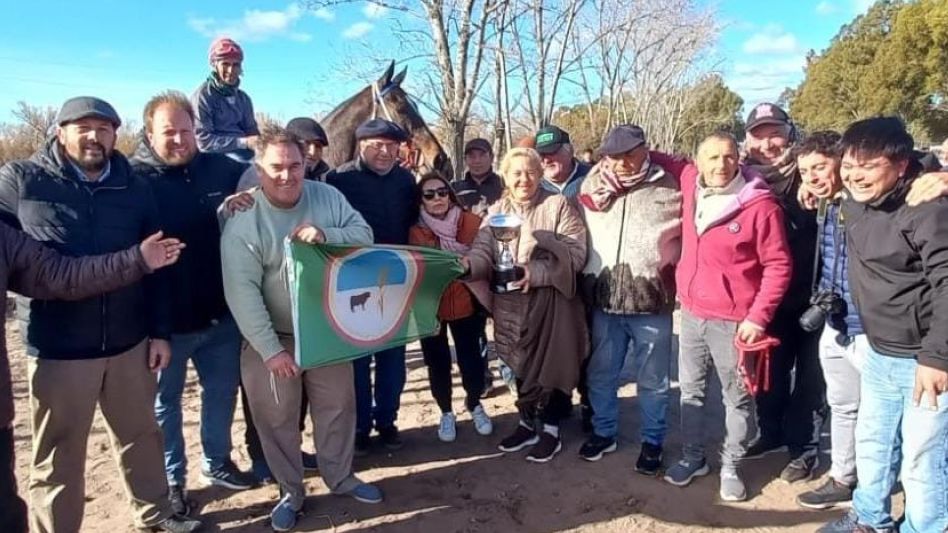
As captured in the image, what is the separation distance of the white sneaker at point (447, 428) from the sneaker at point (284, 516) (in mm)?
1280

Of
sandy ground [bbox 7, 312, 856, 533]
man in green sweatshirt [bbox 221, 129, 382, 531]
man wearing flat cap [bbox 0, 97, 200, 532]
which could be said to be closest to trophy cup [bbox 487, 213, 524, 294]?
man in green sweatshirt [bbox 221, 129, 382, 531]

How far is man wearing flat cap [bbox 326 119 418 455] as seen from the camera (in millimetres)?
3939

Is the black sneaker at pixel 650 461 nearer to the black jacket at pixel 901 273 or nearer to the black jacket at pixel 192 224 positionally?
the black jacket at pixel 901 273

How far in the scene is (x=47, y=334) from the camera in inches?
110

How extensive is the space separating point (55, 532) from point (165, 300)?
118 centimetres

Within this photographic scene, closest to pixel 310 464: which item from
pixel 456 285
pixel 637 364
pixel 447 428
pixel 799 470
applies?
pixel 447 428

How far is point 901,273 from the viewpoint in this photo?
2.75m

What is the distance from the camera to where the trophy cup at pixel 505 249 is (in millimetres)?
3686

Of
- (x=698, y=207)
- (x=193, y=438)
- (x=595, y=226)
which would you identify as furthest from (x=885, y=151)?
(x=193, y=438)

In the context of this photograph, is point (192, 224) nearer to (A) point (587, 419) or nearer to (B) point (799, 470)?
(A) point (587, 419)

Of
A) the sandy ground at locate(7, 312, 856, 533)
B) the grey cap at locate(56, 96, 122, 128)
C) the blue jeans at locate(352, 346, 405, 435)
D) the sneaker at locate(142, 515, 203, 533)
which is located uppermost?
the grey cap at locate(56, 96, 122, 128)

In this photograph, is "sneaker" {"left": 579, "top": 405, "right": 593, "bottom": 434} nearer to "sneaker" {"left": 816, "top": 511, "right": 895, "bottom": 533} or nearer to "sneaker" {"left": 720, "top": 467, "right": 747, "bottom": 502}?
"sneaker" {"left": 720, "top": 467, "right": 747, "bottom": 502}

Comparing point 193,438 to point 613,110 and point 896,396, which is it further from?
point 613,110

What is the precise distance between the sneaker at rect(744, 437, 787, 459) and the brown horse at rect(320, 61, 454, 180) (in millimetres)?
3904
